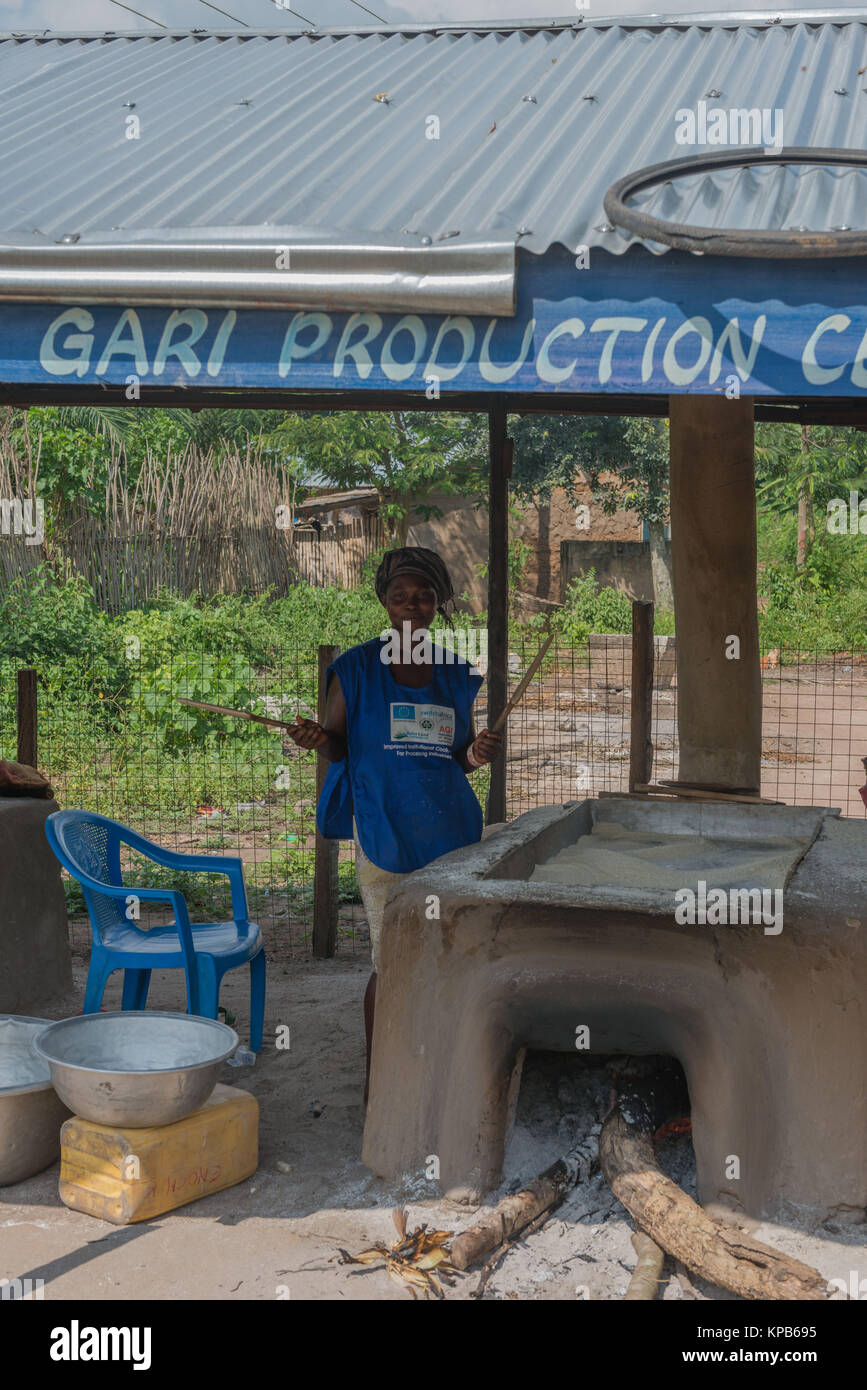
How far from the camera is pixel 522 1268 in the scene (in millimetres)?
3033

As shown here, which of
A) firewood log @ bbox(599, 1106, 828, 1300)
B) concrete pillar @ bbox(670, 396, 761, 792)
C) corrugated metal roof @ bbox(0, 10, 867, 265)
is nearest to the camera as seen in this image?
firewood log @ bbox(599, 1106, 828, 1300)

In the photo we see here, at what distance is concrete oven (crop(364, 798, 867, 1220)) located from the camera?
3141mm

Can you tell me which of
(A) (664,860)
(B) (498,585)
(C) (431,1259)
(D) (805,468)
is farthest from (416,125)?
(D) (805,468)

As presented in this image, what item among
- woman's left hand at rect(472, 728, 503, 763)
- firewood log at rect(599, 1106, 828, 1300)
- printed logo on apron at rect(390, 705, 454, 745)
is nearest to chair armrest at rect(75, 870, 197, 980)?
printed logo on apron at rect(390, 705, 454, 745)

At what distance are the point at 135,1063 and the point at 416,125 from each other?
3.03 metres

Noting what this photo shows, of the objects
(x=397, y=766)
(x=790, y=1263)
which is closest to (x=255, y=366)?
(x=397, y=766)

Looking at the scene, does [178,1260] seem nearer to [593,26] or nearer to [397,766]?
[397,766]

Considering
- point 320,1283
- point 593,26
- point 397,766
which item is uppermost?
point 593,26

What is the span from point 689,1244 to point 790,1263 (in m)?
0.23

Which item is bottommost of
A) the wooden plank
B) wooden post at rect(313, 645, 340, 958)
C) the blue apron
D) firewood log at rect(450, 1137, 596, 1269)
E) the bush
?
firewood log at rect(450, 1137, 596, 1269)

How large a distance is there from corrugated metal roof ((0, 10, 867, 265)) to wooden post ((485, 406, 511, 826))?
5.22 feet

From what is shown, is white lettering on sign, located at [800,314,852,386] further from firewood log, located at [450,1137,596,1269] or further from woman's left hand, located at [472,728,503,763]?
firewood log, located at [450,1137,596,1269]

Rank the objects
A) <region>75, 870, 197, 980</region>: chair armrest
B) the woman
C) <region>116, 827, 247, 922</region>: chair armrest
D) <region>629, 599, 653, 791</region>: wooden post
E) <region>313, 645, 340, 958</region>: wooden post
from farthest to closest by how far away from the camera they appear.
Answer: <region>629, 599, 653, 791</region>: wooden post → <region>313, 645, 340, 958</region>: wooden post → <region>116, 827, 247, 922</region>: chair armrest → <region>75, 870, 197, 980</region>: chair armrest → the woman

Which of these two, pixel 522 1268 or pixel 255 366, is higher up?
pixel 255 366
